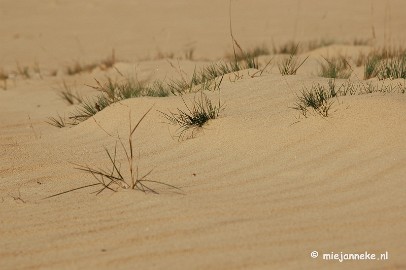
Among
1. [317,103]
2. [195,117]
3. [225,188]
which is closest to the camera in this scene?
[225,188]

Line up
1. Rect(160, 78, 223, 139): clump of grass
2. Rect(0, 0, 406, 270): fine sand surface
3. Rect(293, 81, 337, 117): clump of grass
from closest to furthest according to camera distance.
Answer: Rect(0, 0, 406, 270): fine sand surface
Rect(293, 81, 337, 117): clump of grass
Rect(160, 78, 223, 139): clump of grass

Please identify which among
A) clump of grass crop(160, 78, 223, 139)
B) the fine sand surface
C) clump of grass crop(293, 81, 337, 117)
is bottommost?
the fine sand surface

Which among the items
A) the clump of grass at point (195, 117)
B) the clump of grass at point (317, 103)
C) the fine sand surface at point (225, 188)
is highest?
the clump of grass at point (317, 103)

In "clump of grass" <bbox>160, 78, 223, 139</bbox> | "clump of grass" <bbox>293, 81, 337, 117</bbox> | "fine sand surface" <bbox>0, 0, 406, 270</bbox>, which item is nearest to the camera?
"fine sand surface" <bbox>0, 0, 406, 270</bbox>

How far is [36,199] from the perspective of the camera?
3.07m

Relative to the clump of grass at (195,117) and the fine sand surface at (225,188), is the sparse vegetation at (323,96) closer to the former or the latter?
the fine sand surface at (225,188)

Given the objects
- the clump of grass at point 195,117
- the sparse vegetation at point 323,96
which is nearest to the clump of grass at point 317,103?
the sparse vegetation at point 323,96

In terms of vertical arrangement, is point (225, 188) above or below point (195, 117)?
below

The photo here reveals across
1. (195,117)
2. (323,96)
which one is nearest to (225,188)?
(195,117)

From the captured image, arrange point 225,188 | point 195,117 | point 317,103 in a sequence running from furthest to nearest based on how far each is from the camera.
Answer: point 195,117 → point 317,103 → point 225,188

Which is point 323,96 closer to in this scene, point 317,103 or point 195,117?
point 317,103

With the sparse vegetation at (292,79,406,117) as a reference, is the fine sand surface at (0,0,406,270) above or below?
below

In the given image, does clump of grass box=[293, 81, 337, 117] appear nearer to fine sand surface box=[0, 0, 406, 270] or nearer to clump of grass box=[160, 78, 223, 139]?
fine sand surface box=[0, 0, 406, 270]

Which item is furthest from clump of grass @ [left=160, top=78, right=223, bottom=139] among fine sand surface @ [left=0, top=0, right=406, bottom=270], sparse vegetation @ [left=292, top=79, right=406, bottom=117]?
sparse vegetation @ [left=292, top=79, right=406, bottom=117]
